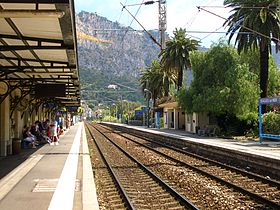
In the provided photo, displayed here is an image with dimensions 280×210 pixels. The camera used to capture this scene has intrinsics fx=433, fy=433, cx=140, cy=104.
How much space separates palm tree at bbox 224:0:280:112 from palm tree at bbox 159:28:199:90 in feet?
53.6

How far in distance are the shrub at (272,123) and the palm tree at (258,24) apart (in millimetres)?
4584

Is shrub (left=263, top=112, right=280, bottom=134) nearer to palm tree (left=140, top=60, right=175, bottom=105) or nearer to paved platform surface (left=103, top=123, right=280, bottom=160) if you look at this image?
paved platform surface (left=103, top=123, right=280, bottom=160)

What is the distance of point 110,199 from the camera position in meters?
10.5

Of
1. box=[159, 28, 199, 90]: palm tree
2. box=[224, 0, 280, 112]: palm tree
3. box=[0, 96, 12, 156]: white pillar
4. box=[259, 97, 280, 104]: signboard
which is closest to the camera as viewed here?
box=[0, 96, 12, 156]: white pillar

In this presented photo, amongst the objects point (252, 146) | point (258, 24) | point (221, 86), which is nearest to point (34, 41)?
point (252, 146)

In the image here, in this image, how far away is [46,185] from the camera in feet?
34.7

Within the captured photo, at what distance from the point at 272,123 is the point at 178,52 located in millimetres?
24590

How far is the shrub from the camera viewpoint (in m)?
28.3

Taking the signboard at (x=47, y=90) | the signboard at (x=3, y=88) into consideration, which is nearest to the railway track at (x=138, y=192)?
the signboard at (x=3, y=88)

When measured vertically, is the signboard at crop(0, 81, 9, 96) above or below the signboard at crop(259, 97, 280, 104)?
above

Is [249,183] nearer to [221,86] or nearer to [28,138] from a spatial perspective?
[28,138]

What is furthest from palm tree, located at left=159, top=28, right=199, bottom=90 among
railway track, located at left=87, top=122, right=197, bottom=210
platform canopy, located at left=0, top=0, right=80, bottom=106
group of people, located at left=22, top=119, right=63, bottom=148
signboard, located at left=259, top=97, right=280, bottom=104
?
railway track, located at left=87, top=122, right=197, bottom=210

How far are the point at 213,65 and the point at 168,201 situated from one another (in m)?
28.9

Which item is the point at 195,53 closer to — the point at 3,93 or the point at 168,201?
the point at 3,93
